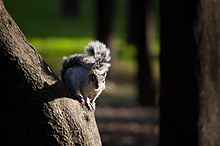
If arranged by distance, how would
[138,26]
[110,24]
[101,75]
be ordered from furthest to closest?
[110,24] < [138,26] < [101,75]

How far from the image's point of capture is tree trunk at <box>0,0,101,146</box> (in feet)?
18.3

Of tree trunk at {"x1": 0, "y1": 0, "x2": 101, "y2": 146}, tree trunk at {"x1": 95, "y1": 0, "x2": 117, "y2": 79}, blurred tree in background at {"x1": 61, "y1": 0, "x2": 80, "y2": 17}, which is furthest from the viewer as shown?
blurred tree in background at {"x1": 61, "y1": 0, "x2": 80, "y2": 17}

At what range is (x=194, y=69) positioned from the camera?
760 centimetres

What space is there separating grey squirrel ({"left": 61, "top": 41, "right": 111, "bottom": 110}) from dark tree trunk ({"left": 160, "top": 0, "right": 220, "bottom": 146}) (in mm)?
1187

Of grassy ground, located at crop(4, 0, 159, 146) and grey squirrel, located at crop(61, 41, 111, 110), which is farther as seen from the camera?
grassy ground, located at crop(4, 0, 159, 146)

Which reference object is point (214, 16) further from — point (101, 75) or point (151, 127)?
point (151, 127)

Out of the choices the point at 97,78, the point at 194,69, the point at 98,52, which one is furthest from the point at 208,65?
the point at 98,52

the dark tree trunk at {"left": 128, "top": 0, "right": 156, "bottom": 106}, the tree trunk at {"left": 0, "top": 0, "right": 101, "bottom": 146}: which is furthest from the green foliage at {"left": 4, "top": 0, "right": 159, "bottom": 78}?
the tree trunk at {"left": 0, "top": 0, "right": 101, "bottom": 146}

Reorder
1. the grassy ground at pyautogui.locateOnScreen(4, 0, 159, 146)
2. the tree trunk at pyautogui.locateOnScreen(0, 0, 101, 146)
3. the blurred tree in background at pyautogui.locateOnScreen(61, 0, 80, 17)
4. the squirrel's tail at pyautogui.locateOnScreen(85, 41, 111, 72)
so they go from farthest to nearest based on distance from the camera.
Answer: the blurred tree in background at pyautogui.locateOnScreen(61, 0, 80, 17) < the grassy ground at pyautogui.locateOnScreen(4, 0, 159, 146) < the squirrel's tail at pyautogui.locateOnScreen(85, 41, 111, 72) < the tree trunk at pyautogui.locateOnScreen(0, 0, 101, 146)

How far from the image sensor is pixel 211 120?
300 inches

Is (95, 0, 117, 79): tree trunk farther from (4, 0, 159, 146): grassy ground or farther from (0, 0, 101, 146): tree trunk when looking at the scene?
(0, 0, 101, 146): tree trunk

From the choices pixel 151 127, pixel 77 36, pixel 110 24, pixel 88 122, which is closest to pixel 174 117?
pixel 88 122

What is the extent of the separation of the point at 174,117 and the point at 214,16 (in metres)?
1.04

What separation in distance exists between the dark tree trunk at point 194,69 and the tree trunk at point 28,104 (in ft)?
6.99
